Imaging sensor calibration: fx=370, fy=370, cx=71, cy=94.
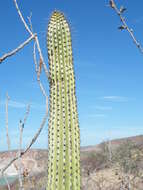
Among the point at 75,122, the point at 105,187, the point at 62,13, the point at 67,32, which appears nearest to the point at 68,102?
the point at 75,122

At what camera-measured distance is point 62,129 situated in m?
2.62

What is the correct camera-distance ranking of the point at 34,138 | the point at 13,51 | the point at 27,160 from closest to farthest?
the point at 13,51 → the point at 34,138 → the point at 27,160

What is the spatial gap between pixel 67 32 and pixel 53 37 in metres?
0.12

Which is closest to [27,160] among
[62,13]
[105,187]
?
[105,187]

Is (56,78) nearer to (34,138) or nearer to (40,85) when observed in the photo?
(40,85)

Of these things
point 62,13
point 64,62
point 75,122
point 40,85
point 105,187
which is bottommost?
point 105,187

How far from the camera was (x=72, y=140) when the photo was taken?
2.60 meters

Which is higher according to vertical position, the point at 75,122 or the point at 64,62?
the point at 64,62

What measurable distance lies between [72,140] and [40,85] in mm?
447

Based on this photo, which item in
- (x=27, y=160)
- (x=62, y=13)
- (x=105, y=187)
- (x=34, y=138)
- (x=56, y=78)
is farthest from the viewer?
(x=27, y=160)

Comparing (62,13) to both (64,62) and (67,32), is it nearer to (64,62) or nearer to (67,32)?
(67,32)

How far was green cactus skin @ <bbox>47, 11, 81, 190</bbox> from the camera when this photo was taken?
2582 mm

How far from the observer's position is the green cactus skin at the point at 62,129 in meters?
2.58

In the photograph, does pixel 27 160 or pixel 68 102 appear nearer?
pixel 68 102
